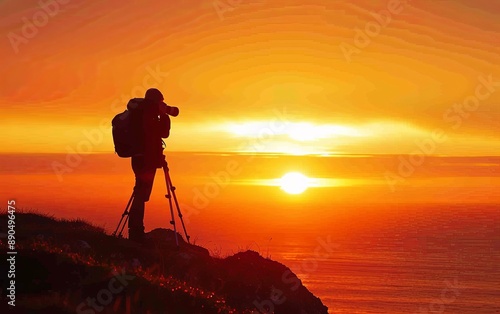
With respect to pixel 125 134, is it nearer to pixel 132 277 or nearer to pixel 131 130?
pixel 131 130

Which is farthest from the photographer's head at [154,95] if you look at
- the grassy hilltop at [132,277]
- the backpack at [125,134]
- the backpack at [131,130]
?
the grassy hilltop at [132,277]

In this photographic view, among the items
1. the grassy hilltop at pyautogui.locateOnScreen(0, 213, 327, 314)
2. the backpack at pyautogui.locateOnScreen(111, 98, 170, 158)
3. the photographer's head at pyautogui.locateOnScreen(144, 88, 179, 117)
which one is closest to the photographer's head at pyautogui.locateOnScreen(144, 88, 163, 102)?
the photographer's head at pyautogui.locateOnScreen(144, 88, 179, 117)

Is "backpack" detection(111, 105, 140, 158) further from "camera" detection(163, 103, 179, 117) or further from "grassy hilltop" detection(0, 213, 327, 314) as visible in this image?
"grassy hilltop" detection(0, 213, 327, 314)

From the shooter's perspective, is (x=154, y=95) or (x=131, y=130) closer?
(x=154, y=95)

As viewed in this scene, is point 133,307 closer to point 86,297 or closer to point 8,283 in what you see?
point 86,297

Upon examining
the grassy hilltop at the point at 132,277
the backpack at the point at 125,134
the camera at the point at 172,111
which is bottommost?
the grassy hilltop at the point at 132,277

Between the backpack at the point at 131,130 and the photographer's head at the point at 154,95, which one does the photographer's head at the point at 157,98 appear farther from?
the backpack at the point at 131,130

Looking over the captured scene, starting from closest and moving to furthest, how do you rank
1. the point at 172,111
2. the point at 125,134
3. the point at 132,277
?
the point at 132,277, the point at 125,134, the point at 172,111

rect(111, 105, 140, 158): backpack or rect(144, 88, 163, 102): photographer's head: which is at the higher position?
rect(144, 88, 163, 102): photographer's head

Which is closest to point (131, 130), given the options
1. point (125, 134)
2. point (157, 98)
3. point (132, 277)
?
point (125, 134)

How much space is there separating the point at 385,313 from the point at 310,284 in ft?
120

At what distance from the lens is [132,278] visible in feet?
43.4

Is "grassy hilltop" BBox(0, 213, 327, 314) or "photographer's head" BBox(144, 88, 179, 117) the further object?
"photographer's head" BBox(144, 88, 179, 117)

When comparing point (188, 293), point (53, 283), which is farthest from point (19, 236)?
point (188, 293)
